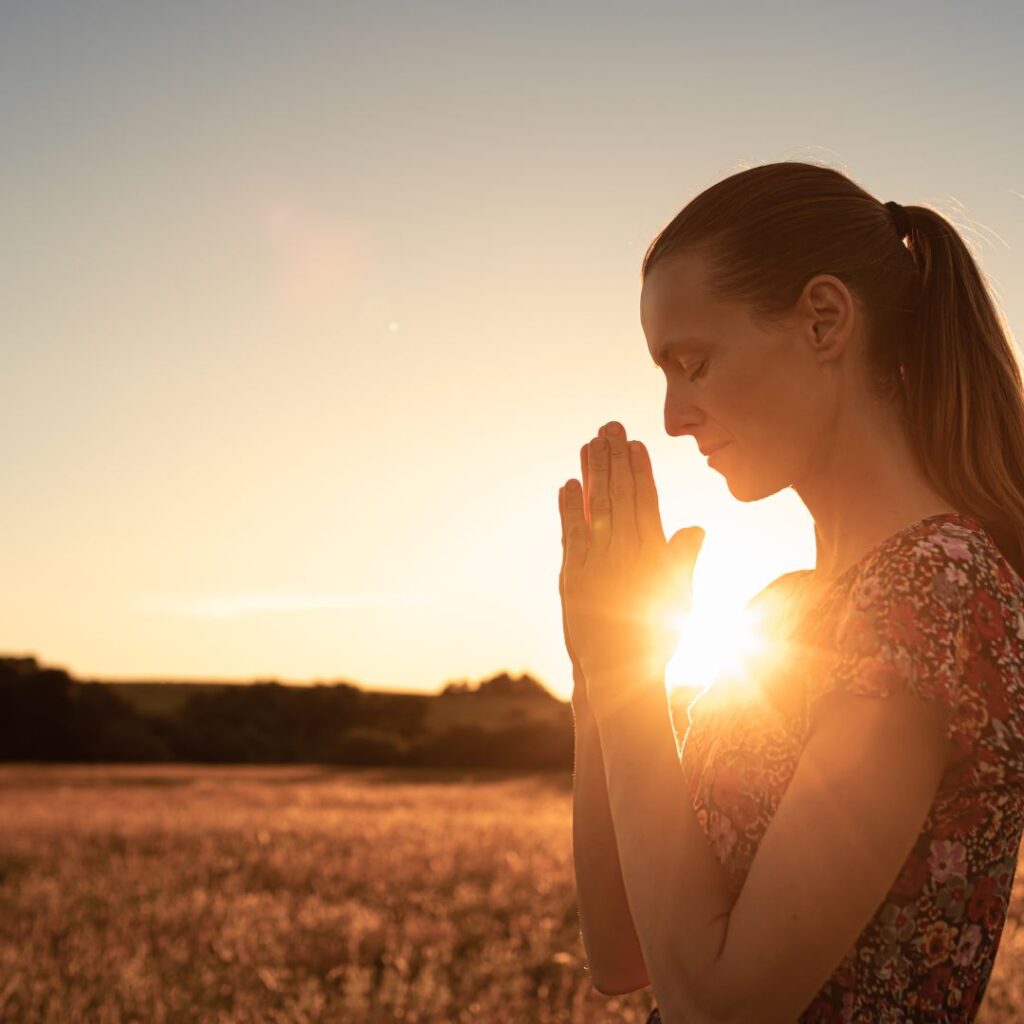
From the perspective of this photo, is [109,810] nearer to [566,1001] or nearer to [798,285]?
[566,1001]

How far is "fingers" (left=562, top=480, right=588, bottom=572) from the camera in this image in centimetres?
185

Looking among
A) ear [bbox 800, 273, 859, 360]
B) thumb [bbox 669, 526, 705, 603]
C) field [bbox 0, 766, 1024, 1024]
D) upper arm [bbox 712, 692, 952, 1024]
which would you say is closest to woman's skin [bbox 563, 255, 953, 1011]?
ear [bbox 800, 273, 859, 360]

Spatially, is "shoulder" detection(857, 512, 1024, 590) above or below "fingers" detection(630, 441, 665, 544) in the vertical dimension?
below

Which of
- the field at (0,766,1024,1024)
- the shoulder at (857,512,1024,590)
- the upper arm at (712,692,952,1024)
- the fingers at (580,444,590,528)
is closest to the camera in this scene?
the upper arm at (712,692,952,1024)

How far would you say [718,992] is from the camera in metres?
1.49

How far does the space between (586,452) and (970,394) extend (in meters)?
0.64

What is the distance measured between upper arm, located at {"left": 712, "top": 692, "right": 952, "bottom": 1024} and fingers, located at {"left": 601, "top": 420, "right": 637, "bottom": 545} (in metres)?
0.46

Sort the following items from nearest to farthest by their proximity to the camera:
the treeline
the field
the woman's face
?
the woman's face → the field → the treeline

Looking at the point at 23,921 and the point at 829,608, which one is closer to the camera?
the point at 829,608

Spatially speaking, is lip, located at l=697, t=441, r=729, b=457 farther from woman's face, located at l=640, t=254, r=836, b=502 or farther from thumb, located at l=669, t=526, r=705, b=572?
thumb, located at l=669, t=526, r=705, b=572

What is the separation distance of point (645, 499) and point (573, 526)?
13cm

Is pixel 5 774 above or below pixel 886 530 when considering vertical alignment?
below

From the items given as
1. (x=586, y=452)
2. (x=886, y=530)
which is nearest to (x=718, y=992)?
(x=886, y=530)

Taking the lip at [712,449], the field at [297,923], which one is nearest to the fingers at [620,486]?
the lip at [712,449]
